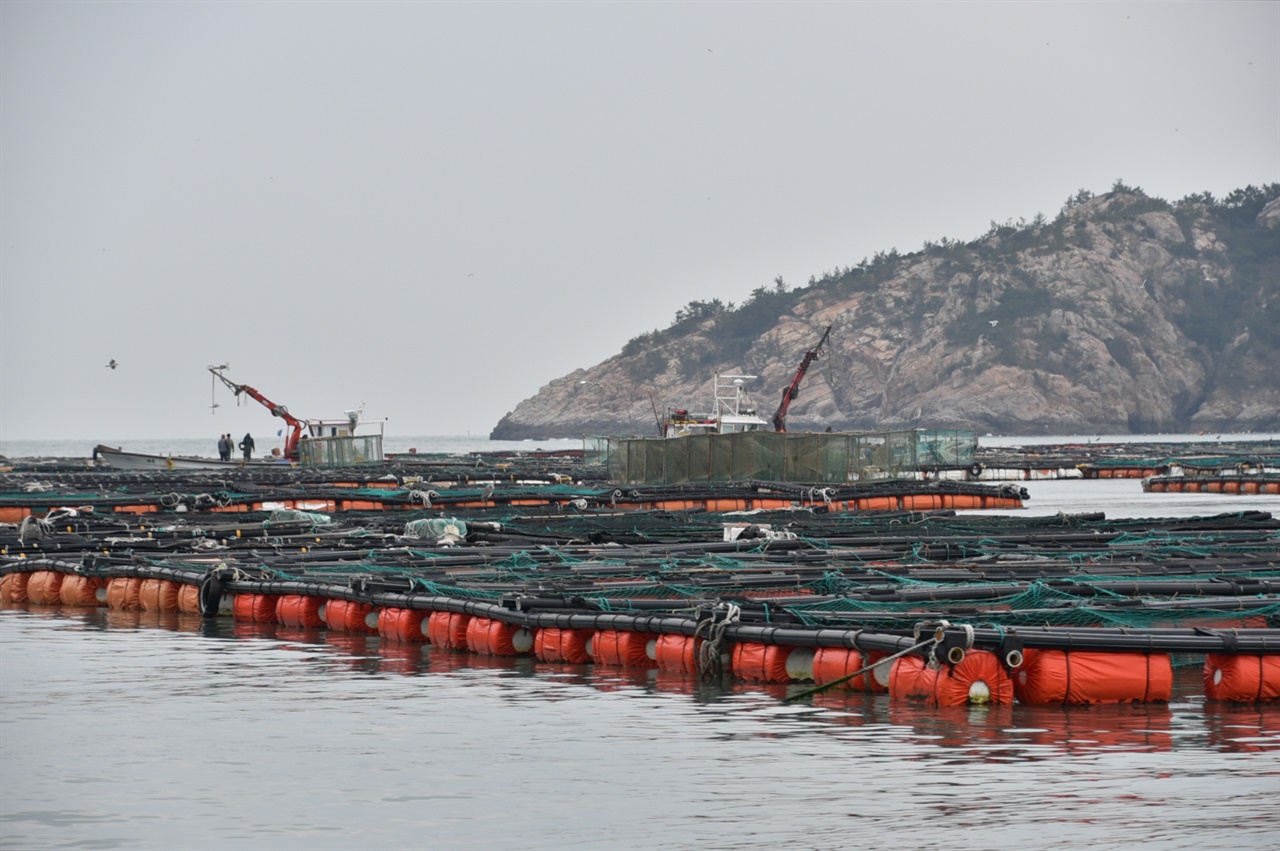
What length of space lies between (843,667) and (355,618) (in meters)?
9.19

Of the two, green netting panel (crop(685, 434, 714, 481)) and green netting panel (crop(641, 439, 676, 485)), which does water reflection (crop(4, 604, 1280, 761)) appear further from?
green netting panel (crop(641, 439, 676, 485))

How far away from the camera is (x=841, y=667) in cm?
1870

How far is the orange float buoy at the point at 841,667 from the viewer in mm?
18516

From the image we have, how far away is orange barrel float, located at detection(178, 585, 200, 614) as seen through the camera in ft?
91.6

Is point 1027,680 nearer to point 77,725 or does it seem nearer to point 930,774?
point 930,774

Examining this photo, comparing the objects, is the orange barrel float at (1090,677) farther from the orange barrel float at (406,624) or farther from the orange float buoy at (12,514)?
the orange float buoy at (12,514)

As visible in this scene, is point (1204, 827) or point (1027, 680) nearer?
point (1204, 827)

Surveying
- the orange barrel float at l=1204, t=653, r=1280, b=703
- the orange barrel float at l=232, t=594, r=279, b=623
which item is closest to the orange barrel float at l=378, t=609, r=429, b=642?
the orange barrel float at l=232, t=594, r=279, b=623

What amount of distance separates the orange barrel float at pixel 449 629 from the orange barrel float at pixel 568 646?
182cm

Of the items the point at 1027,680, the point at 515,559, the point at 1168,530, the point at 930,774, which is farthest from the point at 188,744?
the point at 1168,530

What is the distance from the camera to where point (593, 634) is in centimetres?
2177

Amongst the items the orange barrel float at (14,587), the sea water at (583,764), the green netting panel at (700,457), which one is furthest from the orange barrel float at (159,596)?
the green netting panel at (700,457)

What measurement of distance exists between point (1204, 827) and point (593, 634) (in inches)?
417

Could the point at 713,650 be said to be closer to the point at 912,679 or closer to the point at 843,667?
the point at 843,667
